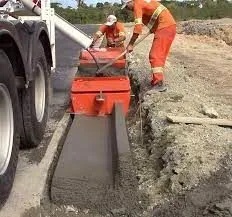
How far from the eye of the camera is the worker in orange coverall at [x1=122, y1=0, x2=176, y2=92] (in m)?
7.89

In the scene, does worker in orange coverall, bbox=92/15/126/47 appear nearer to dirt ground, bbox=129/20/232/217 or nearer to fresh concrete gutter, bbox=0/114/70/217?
dirt ground, bbox=129/20/232/217

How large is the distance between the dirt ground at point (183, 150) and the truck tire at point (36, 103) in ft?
3.69

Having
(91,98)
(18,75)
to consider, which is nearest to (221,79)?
(91,98)

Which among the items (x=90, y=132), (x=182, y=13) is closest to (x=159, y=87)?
(x=90, y=132)

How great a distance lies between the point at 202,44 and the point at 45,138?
12926 millimetres

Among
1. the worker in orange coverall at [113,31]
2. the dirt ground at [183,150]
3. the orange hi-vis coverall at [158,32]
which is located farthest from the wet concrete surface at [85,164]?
the worker in orange coverall at [113,31]

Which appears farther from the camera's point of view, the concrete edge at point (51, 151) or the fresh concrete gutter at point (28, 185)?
the concrete edge at point (51, 151)

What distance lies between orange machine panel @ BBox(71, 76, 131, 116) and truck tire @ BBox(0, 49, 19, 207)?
2.46 m

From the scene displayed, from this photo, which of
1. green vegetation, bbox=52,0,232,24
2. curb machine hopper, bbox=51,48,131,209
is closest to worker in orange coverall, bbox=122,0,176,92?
curb machine hopper, bbox=51,48,131,209

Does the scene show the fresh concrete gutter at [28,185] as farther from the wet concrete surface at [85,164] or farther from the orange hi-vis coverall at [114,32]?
the orange hi-vis coverall at [114,32]

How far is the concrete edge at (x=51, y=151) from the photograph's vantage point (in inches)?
190

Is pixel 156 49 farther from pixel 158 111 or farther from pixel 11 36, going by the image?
pixel 11 36

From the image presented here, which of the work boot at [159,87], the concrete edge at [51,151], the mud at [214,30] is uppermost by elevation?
the work boot at [159,87]

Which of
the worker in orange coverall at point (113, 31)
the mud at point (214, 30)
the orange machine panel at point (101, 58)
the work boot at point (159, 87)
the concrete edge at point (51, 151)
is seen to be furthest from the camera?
the mud at point (214, 30)
